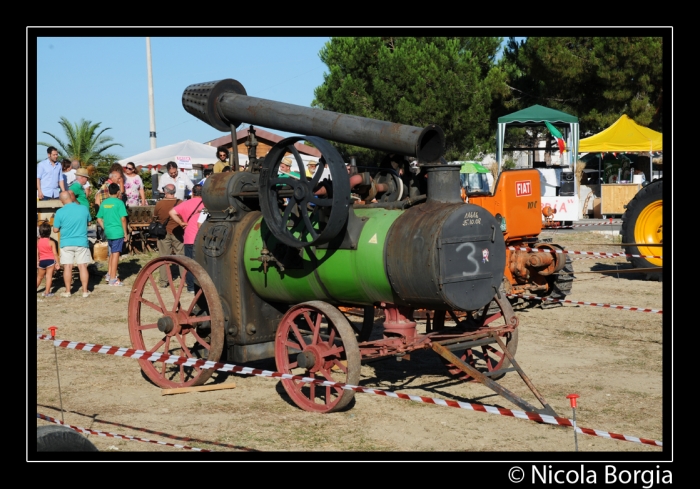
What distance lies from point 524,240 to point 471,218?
507cm

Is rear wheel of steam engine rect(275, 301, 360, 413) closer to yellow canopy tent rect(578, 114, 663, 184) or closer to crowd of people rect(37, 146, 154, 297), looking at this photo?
crowd of people rect(37, 146, 154, 297)

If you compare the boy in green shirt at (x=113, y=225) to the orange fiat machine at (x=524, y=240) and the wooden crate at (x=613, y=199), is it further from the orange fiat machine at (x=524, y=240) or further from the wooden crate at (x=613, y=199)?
the wooden crate at (x=613, y=199)

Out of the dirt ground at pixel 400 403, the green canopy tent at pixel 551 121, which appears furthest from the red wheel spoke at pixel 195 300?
the green canopy tent at pixel 551 121

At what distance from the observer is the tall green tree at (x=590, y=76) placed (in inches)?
1042

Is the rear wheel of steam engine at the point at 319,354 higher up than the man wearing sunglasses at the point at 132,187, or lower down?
lower down

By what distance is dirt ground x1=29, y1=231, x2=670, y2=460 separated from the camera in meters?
6.11

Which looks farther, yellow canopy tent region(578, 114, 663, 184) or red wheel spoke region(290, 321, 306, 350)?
yellow canopy tent region(578, 114, 663, 184)

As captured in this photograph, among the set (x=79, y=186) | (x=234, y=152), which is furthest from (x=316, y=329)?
(x=79, y=186)

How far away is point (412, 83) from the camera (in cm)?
2933

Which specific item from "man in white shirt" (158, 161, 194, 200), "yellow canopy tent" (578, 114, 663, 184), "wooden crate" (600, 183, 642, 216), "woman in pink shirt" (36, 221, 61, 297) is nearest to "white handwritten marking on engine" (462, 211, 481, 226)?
"woman in pink shirt" (36, 221, 61, 297)

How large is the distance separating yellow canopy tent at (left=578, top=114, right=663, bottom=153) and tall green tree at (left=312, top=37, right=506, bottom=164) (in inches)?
194

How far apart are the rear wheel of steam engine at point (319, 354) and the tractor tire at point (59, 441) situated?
2309 millimetres

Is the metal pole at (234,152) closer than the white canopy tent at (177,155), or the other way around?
the metal pole at (234,152)
